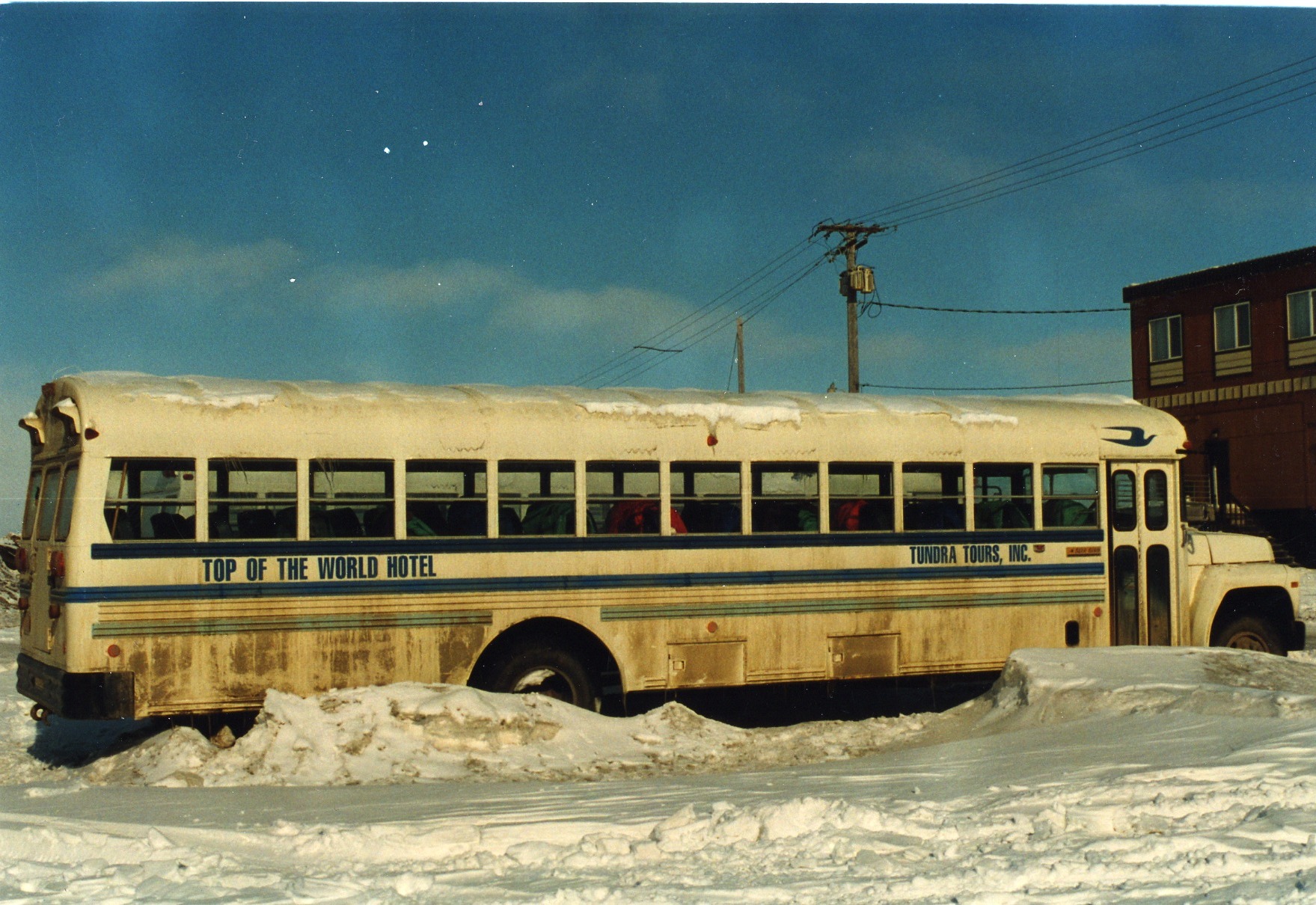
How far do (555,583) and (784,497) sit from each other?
6.63 feet

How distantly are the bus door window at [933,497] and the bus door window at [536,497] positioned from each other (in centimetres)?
288

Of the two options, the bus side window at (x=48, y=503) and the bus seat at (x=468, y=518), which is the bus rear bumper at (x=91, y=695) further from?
the bus seat at (x=468, y=518)

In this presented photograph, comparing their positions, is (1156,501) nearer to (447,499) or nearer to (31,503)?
(447,499)

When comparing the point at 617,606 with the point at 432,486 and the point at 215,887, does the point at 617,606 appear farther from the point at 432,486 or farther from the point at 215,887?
the point at 215,887

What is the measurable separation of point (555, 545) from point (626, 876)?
444 centimetres

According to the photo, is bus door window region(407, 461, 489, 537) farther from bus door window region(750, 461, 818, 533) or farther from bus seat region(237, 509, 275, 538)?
bus door window region(750, 461, 818, 533)

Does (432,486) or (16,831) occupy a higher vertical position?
(432,486)

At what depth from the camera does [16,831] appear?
508cm

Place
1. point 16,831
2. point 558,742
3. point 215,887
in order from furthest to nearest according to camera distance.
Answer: point 558,742 → point 16,831 → point 215,887

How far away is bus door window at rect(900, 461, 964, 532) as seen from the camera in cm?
1007

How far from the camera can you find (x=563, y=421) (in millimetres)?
9164

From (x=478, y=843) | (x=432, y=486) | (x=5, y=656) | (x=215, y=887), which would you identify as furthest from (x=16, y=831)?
(x=5, y=656)

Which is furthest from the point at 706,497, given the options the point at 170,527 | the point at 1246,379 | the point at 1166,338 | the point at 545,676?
the point at 1166,338

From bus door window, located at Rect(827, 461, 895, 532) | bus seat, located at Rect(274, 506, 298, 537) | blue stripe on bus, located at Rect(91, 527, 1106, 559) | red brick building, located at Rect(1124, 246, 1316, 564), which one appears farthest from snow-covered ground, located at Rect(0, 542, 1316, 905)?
red brick building, located at Rect(1124, 246, 1316, 564)
